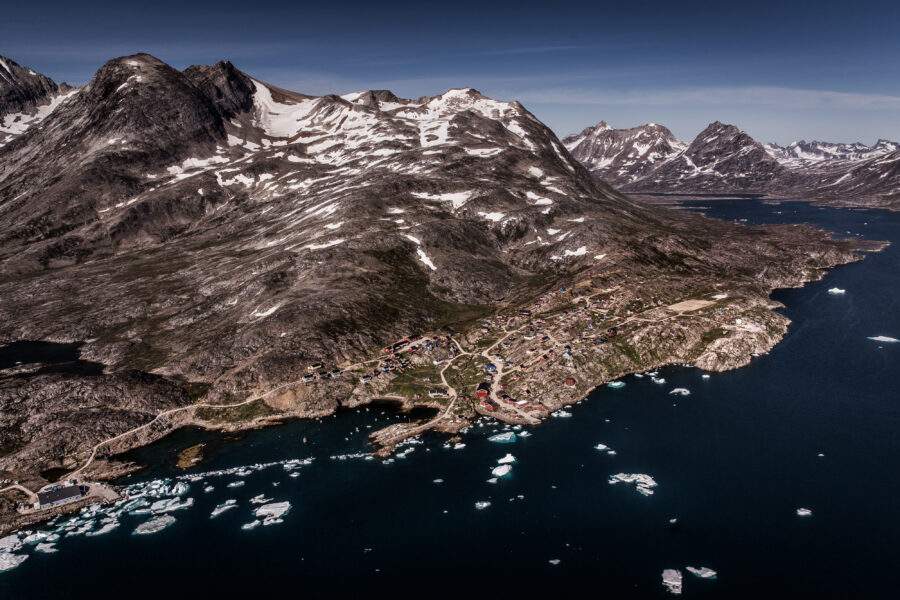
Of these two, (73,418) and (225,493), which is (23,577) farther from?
(73,418)

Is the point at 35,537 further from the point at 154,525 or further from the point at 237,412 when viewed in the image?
the point at 237,412

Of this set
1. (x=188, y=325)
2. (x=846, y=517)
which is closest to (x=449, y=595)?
(x=846, y=517)

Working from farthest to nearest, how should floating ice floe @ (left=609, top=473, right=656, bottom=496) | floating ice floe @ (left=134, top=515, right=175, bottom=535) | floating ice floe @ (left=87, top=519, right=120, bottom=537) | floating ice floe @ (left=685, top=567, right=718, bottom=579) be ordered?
floating ice floe @ (left=609, top=473, right=656, bottom=496), floating ice floe @ (left=134, top=515, right=175, bottom=535), floating ice floe @ (left=87, top=519, right=120, bottom=537), floating ice floe @ (left=685, top=567, right=718, bottom=579)

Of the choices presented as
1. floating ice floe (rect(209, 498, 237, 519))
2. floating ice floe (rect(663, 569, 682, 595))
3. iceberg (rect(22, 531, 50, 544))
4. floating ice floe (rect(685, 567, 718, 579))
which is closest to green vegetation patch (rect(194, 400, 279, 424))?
floating ice floe (rect(209, 498, 237, 519))

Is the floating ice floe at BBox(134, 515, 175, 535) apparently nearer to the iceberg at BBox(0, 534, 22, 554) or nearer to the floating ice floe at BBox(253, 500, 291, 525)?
the floating ice floe at BBox(253, 500, 291, 525)

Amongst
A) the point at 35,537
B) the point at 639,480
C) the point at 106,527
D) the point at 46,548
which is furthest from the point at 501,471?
the point at 35,537

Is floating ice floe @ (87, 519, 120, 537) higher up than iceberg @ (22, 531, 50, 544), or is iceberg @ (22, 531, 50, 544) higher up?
iceberg @ (22, 531, 50, 544)
